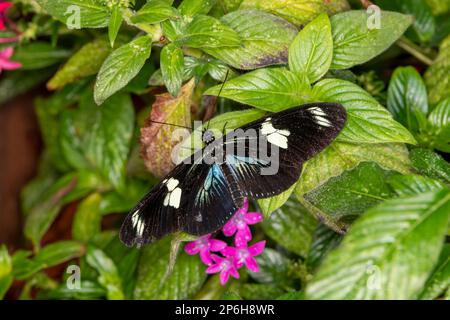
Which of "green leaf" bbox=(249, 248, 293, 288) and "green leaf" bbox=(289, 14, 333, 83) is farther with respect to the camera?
"green leaf" bbox=(249, 248, 293, 288)

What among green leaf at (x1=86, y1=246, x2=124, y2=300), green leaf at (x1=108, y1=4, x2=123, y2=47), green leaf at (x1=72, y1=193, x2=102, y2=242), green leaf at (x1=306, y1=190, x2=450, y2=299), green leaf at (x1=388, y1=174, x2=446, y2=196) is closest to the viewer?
green leaf at (x1=306, y1=190, x2=450, y2=299)

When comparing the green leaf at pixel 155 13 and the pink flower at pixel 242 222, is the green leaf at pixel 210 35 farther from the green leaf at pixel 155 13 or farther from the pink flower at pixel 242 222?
the pink flower at pixel 242 222

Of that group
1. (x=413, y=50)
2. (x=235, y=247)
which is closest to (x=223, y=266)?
(x=235, y=247)

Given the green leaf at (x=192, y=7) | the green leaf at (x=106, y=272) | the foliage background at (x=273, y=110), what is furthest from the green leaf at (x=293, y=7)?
the green leaf at (x=106, y=272)

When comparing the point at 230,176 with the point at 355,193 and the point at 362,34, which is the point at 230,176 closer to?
the point at 355,193

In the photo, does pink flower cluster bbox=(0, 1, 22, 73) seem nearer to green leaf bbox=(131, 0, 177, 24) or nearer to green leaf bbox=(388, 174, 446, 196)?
green leaf bbox=(131, 0, 177, 24)

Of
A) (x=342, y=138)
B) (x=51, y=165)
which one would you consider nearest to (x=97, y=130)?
(x=51, y=165)

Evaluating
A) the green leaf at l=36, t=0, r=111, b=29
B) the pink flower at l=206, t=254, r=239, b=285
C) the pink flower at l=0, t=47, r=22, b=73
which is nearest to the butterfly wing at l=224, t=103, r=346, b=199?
the pink flower at l=206, t=254, r=239, b=285
